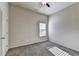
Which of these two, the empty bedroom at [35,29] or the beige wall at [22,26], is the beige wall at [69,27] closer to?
the empty bedroom at [35,29]

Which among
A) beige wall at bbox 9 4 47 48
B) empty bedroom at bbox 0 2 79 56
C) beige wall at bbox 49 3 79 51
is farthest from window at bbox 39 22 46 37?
beige wall at bbox 49 3 79 51

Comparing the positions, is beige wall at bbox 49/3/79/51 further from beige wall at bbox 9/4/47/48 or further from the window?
beige wall at bbox 9/4/47/48

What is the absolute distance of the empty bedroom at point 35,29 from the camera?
3.03m

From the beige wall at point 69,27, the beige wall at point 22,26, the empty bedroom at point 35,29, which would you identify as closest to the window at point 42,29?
the empty bedroom at point 35,29

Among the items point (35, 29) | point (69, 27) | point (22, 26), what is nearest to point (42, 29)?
point (35, 29)

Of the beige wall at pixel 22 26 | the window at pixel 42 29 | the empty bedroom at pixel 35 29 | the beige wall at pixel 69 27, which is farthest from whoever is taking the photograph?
the window at pixel 42 29

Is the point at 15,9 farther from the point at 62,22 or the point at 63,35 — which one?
the point at 63,35

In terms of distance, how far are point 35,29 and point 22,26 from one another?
1.18 m

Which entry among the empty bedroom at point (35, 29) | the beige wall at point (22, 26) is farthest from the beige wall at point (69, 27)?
the beige wall at point (22, 26)

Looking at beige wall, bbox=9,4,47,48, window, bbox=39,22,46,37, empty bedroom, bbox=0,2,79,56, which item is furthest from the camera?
window, bbox=39,22,46,37

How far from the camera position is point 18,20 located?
3750mm

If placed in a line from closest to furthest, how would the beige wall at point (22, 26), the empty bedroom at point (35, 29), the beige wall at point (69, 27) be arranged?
the empty bedroom at point (35, 29) → the beige wall at point (69, 27) → the beige wall at point (22, 26)

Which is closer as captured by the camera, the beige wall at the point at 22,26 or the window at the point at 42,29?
the beige wall at the point at 22,26

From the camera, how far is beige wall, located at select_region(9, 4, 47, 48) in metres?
3.48
